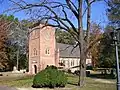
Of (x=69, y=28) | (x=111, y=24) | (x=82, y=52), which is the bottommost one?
(x=82, y=52)

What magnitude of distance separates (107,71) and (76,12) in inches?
1532

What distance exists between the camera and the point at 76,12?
27.5 meters

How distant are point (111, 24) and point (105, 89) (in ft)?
72.2

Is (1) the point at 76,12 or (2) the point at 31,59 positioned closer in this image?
(1) the point at 76,12

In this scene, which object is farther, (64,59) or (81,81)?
(64,59)

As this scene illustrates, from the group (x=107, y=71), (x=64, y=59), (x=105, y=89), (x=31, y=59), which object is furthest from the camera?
(x=64, y=59)

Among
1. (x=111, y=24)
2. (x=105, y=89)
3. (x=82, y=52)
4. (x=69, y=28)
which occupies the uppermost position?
(x=111, y=24)

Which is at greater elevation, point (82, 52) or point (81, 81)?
point (82, 52)

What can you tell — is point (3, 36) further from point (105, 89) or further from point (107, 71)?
point (105, 89)

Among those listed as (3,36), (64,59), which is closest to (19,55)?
(64,59)

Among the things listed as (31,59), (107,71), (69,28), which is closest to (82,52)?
(69,28)

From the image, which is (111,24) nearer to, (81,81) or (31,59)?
(81,81)

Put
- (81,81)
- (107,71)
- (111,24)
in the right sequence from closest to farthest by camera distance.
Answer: (81,81) < (111,24) < (107,71)

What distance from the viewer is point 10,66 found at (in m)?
90.6
